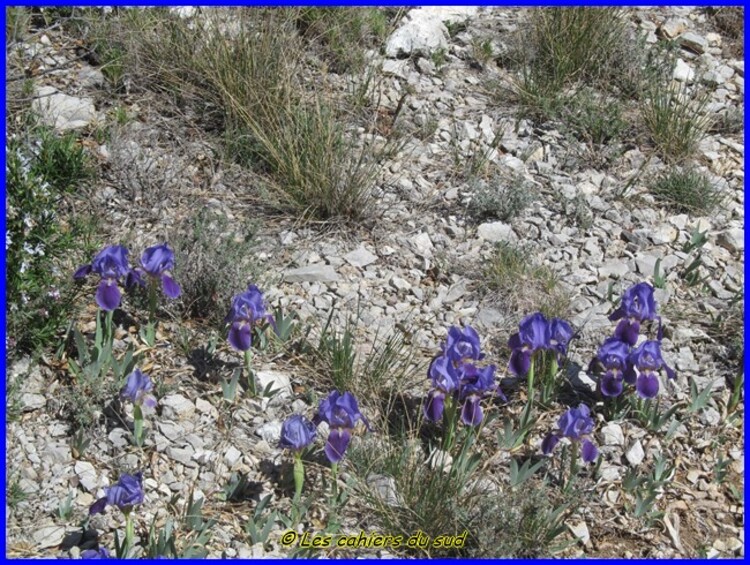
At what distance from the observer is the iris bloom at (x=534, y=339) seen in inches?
132

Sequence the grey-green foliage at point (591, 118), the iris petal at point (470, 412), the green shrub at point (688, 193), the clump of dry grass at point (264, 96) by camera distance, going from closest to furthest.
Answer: the iris petal at point (470, 412) → the clump of dry grass at point (264, 96) → the green shrub at point (688, 193) → the grey-green foliage at point (591, 118)

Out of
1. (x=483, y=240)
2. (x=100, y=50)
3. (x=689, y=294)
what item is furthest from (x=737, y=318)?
(x=100, y=50)

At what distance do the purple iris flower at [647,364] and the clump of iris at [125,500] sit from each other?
1.67 m

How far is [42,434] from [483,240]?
204 cm

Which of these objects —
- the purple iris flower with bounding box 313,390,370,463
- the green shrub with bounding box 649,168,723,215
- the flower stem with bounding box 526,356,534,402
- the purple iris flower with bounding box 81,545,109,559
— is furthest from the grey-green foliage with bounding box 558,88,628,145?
the purple iris flower with bounding box 81,545,109,559

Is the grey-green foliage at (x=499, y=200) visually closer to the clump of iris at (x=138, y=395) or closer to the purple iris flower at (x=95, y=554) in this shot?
the clump of iris at (x=138, y=395)

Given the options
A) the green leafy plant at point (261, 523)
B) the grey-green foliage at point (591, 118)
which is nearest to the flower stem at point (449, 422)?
the green leafy plant at point (261, 523)

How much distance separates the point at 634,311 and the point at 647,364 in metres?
0.22

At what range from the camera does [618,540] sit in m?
3.24

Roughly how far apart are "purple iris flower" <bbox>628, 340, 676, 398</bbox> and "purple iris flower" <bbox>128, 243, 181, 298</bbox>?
1.61 metres

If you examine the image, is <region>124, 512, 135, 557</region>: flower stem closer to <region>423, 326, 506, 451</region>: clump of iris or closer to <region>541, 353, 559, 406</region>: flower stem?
<region>423, 326, 506, 451</region>: clump of iris

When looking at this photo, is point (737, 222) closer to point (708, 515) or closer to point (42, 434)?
point (708, 515)

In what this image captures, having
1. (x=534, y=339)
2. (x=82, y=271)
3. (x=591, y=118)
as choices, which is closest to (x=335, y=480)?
(x=534, y=339)

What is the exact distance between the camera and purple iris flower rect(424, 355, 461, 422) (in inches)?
126
